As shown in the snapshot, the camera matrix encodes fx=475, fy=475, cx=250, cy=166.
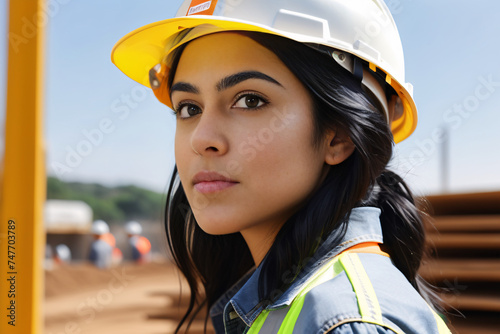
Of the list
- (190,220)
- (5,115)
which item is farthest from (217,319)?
(5,115)

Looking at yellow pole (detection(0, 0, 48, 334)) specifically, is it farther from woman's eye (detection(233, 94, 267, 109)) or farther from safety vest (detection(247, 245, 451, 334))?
safety vest (detection(247, 245, 451, 334))

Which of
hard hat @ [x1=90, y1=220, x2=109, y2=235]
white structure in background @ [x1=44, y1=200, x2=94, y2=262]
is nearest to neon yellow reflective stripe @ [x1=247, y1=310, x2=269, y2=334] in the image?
hard hat @ [x1=90, y1=220, x2=109, y2=235]

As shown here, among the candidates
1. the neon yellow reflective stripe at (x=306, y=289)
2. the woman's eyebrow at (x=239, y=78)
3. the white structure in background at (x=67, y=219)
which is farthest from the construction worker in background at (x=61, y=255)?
the neon yellow reflective stripe at (x=306, y=289)

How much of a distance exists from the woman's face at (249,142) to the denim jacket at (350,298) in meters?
0.23

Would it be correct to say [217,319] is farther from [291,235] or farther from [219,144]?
[219,144]

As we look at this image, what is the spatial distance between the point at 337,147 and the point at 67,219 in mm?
22172

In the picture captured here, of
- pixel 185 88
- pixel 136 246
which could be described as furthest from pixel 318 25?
pixel 136 246

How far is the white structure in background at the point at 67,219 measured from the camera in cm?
2158

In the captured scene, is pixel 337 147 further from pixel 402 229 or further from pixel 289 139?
pixel 402 229

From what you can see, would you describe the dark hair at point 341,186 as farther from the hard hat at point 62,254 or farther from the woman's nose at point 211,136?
the hard hat at point 62,254

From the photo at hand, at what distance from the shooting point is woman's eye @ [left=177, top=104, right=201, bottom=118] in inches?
77.9

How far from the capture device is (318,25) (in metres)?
1.73

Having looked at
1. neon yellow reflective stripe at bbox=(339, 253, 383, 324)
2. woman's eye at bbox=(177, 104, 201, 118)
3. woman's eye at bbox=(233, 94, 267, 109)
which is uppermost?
woman's eye at bbox=(233, 94, 267, 109)

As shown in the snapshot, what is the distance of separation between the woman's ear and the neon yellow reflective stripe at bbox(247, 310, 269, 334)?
1.96 feet
